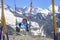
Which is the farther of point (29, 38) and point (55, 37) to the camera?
point (29, 38)

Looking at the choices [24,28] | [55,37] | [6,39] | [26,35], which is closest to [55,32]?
[55,37]

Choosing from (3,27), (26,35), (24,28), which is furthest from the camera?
(26,35)

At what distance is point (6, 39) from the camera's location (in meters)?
1.98

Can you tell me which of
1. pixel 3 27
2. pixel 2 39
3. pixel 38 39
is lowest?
pixel 38 39

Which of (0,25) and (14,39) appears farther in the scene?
(14,39)

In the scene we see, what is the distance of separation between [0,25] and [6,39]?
166 mm

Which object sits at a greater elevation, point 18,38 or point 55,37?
point 55,37

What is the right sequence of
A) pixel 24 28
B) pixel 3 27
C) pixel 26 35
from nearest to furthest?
pixel 3 27 → pixel 24 28 → pixel 26 35

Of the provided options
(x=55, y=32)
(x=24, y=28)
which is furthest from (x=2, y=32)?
(x=24, y=28)

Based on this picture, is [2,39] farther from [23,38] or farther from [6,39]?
[23,38]

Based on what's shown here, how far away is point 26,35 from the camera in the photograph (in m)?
5.93

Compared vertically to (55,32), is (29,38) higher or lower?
lower

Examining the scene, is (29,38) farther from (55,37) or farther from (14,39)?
(55,37)

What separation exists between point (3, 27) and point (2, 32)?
0.06 meters
